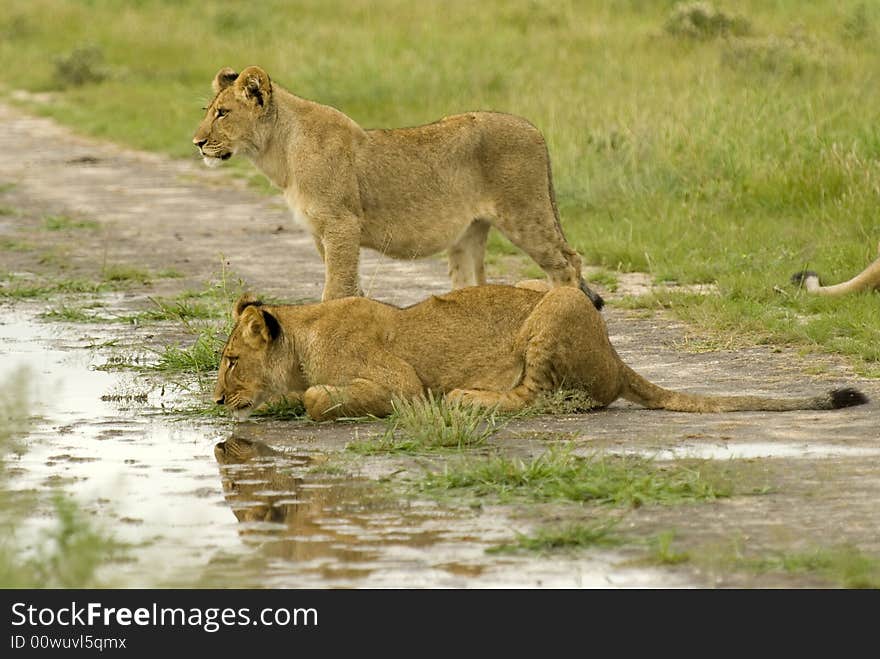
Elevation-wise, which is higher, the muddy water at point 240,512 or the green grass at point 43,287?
the green grass at point 43,287

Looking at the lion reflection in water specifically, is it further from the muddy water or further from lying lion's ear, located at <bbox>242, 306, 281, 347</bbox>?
lying lion's ear, located at <bbox>242, 306, 281, 347</bbox>

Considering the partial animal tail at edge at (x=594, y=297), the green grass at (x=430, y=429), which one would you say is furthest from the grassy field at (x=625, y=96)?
the green grass at (x=430, y=429)

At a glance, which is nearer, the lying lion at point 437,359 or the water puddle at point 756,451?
the water puddle at point 756,451

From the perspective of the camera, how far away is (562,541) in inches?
207

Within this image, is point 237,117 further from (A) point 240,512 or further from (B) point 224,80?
(A) point 240,512

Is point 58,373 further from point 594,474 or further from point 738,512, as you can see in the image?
point 738,512

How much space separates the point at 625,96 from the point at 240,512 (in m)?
11.5

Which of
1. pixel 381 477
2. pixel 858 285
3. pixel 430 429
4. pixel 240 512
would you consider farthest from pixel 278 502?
pixel 858 285

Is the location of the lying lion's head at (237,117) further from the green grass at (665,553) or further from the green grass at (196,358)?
the green grass at (665,553)

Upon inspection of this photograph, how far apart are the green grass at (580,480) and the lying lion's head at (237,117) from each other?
11.3 ft

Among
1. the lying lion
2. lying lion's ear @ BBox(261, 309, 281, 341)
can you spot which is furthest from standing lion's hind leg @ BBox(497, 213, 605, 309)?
lying lion's ear @ BBox(261, 309, 281, 341)

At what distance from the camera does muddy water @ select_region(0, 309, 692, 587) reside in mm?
4980

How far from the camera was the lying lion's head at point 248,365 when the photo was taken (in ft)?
23.8
